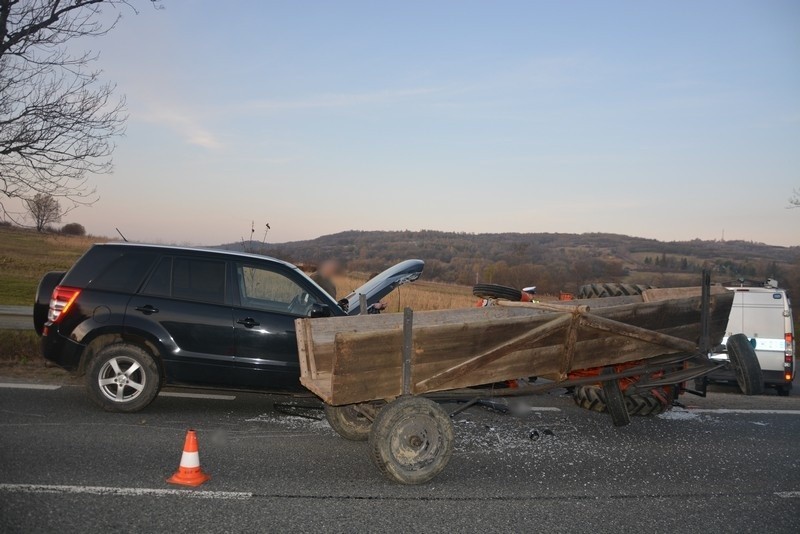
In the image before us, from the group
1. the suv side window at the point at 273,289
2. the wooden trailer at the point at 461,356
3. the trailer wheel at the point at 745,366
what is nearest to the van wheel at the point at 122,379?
the suv side window at the point at 273,289

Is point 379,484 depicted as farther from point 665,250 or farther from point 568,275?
point 665,250

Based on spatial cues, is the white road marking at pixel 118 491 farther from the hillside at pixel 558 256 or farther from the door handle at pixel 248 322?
the hillside at pixel 558 256

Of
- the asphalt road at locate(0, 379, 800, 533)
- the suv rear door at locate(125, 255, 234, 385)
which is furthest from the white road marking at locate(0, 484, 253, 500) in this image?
the suv rear door at locate(125, 255, 234, 385)

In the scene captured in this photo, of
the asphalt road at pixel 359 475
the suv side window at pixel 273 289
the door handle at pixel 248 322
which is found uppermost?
the suv side window at pixel 273 289

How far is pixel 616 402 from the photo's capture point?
290 inches

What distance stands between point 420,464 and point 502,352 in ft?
4.03

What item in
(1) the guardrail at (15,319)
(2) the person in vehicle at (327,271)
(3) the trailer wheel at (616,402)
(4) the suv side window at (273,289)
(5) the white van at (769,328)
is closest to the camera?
(3) the trailer wheel at (616,402)

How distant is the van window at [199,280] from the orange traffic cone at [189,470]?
2.59 metres

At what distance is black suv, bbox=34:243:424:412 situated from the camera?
7.49 m

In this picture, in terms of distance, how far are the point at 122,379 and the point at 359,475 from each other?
3045mm

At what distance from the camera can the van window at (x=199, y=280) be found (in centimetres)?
783

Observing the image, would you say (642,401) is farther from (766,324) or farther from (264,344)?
(766,324)

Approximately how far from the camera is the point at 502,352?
623 centimetres

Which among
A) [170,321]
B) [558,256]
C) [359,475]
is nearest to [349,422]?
[359,475]
